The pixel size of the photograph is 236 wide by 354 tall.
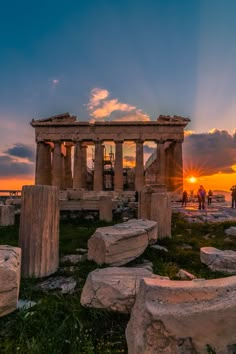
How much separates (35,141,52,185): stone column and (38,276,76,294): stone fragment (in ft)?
91.3

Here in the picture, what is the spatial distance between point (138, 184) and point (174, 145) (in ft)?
18.7

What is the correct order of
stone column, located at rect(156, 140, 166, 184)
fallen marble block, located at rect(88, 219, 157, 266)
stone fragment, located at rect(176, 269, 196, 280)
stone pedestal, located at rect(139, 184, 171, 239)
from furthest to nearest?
stone column, located at rect(156, 140, 166, 184)
stone pedestal, located at rect(139, 184, 171, 239)
fallen marble block, located at rect(88, 219, 157, 266)
stone fragment, located at rect(176, 269, 196, 280)

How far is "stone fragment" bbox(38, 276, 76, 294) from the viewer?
4.50 m

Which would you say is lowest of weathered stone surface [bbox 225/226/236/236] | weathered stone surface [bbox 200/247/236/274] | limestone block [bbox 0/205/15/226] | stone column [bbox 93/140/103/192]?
weathered stone surface [bbox 200/247/236/274]

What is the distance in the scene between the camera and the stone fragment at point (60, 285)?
450cm

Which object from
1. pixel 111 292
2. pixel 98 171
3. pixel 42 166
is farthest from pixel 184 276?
pixel 42 166

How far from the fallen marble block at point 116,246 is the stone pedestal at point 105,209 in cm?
606

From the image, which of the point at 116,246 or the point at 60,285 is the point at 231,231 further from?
the point at 60,285

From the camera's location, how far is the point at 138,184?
102ft

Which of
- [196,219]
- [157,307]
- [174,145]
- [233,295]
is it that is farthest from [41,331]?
[174,145]

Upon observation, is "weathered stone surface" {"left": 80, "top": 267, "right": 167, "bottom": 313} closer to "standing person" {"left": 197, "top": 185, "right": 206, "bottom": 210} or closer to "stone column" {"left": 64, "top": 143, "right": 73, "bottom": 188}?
"standing person" {"left": 197, "top": 185, "right": 206, "bottom": 210}

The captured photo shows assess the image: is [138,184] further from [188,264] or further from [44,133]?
[188,264]

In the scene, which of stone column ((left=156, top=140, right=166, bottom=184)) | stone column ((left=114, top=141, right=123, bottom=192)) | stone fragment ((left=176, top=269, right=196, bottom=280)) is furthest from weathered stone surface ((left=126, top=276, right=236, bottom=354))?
stone column ((left=156, top=140, right=166, bottom=184))

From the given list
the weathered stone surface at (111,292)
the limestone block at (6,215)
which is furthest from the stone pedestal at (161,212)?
the limestone block at (6,215)
